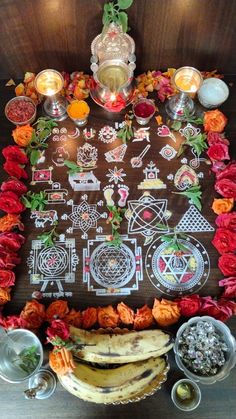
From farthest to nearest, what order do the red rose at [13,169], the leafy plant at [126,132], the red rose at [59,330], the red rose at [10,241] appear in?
the leafy plant at [126,132], the red rose at [13,169], the red rose at [10,241], the red rose at [59,330]

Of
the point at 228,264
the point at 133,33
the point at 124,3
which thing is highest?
the point at 124,3

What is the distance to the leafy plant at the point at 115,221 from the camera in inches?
64.9

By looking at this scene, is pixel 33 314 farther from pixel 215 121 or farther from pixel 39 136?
pixel 215 121

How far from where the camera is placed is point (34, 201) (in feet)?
5.61

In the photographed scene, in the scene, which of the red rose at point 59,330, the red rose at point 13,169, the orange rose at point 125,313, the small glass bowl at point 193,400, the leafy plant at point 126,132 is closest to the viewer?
the red rose at point 59,330

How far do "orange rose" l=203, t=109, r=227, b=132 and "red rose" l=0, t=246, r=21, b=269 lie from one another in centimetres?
106

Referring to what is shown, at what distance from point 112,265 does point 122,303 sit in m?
0.17

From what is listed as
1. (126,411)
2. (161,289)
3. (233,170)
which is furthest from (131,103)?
(126,411)

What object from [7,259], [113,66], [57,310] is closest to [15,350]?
[57,310]

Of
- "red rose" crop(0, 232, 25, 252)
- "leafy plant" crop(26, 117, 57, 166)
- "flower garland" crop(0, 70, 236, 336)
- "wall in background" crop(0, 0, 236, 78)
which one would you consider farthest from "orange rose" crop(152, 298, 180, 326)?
"wall in background" crop(0, 0, 236, 78)

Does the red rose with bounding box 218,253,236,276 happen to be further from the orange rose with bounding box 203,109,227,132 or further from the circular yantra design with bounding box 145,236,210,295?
the orange rose with bounding box 203,109,227,132

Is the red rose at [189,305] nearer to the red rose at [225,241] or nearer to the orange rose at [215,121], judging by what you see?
the red rose at [225,241]

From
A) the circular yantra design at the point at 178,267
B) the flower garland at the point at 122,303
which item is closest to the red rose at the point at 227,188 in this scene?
the flower garland at the point at 122,303

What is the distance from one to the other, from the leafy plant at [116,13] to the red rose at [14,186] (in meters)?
0.79
